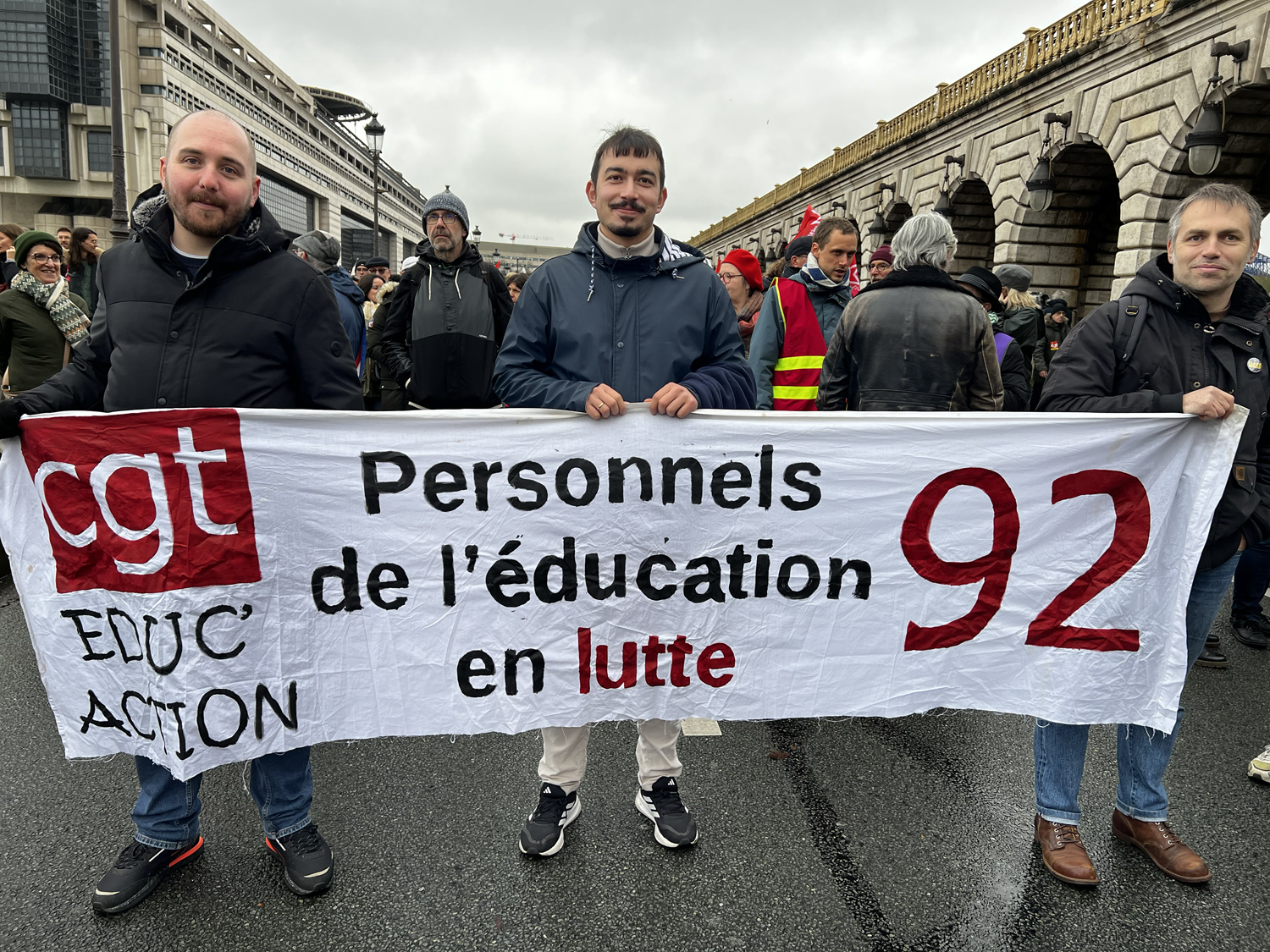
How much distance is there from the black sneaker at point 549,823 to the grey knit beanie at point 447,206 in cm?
295

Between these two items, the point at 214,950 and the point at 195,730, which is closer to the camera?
the point at 214,950

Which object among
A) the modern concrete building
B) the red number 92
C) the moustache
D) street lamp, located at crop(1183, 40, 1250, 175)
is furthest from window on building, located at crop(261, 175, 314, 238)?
the red number 92

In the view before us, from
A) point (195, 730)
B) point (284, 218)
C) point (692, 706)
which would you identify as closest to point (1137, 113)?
point (692, 706)

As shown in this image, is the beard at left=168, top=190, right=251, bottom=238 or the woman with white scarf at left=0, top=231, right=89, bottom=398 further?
the woman with white scarf at left=0, top=231, right=89, bottom=398

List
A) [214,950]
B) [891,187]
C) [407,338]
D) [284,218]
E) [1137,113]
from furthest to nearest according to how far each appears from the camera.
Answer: [284,218] < [891,187] < [1137,113] < [407,338] < [214,950]

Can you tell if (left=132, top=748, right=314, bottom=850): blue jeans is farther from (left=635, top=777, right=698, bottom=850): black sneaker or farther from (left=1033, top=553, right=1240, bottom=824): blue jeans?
(left=1033, top=553, right=1240, bottom=824): blue jeans

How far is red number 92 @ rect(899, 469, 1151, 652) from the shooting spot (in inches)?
95.8

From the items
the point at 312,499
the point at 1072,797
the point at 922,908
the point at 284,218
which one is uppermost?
the point at 284,218

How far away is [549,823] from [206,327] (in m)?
1.81

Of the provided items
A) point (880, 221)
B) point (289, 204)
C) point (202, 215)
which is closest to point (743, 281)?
point (202, 215)

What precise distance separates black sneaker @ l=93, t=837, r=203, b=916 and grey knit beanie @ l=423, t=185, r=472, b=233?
3.03 meters

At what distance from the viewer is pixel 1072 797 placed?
2467 millimetres

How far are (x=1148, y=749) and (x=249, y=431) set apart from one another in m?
2.96

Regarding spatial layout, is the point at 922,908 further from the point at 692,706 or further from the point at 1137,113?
the point at 1137,113
